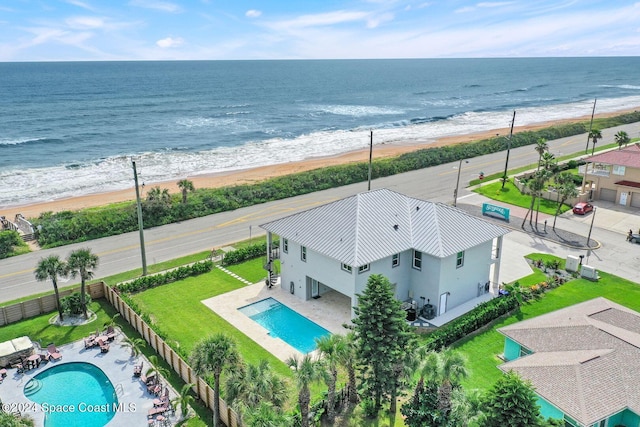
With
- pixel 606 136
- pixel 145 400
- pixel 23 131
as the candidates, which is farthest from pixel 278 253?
pixel 23 131

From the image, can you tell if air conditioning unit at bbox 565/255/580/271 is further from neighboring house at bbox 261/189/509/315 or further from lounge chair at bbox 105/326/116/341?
lounge chair at bbox 105/326/116/341

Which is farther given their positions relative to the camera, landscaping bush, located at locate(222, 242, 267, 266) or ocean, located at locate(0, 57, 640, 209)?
ocean, located at locate(0, 57, 640, 209)

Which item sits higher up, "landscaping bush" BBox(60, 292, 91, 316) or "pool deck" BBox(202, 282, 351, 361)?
"landscaping bush" BBox(60, 292, 91, 316)

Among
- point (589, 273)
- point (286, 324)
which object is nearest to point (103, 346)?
point (286, 324)

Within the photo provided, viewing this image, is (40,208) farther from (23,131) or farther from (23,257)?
(23,131)

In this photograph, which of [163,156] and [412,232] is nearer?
[412,232]

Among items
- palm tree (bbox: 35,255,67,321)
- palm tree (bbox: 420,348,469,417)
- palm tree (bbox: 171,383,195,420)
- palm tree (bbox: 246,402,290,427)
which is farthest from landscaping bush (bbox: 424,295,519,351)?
palm tree (bbox: 35,255,67,321)

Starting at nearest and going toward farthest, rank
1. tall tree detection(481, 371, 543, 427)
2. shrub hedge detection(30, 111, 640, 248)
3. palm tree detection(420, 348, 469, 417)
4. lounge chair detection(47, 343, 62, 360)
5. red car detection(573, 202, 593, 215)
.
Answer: tall tree detection(481, 371, 543, 427) → palm tree detection(420, 348, 469, 417) → lounge chair detection(47, 343, 62, 360) → shrub hedge detection(30, 111, 640, 248) → red car detection(573, 202, 593, 215)
